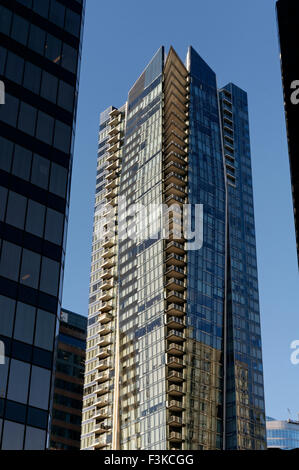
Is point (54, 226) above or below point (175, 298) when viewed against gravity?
below

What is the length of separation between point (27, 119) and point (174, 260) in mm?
107709

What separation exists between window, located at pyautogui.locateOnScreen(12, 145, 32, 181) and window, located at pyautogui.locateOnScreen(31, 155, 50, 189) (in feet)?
1.70

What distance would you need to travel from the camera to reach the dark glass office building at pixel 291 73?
66.2 metres

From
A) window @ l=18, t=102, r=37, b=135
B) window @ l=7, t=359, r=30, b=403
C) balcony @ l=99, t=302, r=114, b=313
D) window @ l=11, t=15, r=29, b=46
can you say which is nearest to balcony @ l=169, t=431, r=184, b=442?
balcony @ l=99, t=302, r=114, b=313

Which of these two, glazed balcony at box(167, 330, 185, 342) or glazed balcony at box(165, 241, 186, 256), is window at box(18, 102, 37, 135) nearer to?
glazed balcony at box(167, 330, 185, 342)

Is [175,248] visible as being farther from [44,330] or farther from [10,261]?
[10,261]

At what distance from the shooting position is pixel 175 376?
512ft

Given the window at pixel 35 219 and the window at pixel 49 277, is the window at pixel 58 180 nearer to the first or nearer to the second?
the window at pixel 35 219

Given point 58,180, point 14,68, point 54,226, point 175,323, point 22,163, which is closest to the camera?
point 22,163

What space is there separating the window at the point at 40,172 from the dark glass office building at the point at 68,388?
86154 millimetres

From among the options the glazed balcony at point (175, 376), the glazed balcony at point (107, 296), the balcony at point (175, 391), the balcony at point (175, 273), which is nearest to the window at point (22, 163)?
the balcony at point (175, 391)

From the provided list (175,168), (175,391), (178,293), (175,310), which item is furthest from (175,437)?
(175,168)

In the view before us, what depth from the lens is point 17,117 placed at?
60656 mm
